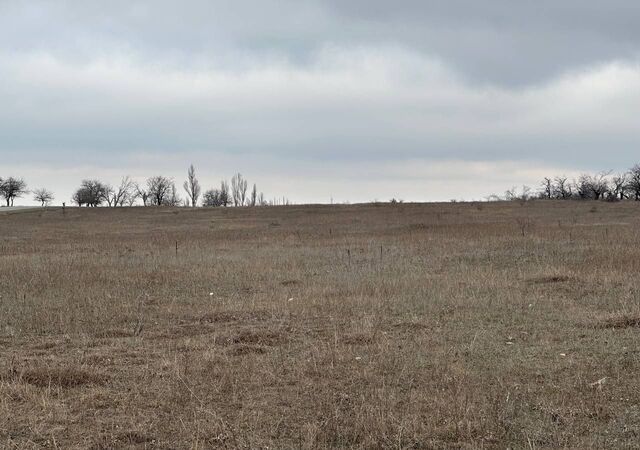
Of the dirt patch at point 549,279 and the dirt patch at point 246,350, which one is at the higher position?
the dirt patch at point 549,279

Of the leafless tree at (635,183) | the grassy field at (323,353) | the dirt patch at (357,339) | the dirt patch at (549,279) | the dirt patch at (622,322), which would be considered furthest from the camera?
the leafless tree at (635,183)

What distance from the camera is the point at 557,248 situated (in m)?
20.9

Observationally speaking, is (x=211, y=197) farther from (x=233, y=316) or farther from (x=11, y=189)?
(x=233, y=316)

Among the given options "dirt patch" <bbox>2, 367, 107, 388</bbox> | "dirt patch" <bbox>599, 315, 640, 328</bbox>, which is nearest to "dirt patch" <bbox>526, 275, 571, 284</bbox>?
"dirt patch" <bbox>599, 315, 640, 328</bbox>

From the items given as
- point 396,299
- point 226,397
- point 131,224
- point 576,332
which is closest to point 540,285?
point 396,299

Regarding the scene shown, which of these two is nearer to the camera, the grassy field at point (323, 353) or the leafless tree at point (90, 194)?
the grassy field at point (323, 353)

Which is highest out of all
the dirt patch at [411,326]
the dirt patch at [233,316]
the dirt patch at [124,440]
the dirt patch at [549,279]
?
the dirt patch at [549,279]

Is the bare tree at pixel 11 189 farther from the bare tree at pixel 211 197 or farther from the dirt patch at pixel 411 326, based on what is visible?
the dirt patch at pixel 411 326

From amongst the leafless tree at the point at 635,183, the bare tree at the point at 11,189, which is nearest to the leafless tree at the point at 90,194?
the bare tree at the point at 11,189

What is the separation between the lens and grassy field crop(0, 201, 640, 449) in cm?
510

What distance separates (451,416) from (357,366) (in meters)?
1.87

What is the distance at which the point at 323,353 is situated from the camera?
25.1 feet

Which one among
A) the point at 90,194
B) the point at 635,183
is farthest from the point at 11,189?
the point at 635,183

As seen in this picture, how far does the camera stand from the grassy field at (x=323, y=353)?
5.10m
